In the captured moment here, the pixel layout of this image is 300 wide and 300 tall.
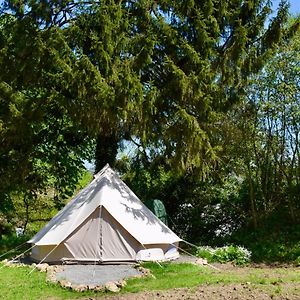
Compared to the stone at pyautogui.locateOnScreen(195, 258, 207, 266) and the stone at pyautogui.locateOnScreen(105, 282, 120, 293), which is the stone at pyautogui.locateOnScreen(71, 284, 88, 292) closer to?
the stone at pyautogui.locateOnScreen(105, 282, 120, 293)

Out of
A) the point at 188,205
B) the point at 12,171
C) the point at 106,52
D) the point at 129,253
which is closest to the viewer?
the point at 129,253

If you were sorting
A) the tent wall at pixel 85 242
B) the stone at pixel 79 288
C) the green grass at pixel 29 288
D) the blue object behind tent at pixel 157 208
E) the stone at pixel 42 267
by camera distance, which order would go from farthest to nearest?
the blue object behind tent at pixel 157 208 → the tent wall at pixel 85 242 → the stone at pixel 42 267 → the stone at pixel 79 288 → the green grass at pixel 29 288

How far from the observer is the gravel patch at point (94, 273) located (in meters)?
8.41

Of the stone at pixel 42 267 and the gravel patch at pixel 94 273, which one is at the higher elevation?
the stone at pixel 42 267

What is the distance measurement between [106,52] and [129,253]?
4.68 metres

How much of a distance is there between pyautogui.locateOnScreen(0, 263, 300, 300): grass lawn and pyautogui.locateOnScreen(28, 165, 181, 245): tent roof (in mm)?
971

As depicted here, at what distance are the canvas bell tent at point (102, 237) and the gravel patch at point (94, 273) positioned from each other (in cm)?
46

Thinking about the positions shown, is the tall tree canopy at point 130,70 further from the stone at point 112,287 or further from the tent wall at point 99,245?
the stone at point 112,287

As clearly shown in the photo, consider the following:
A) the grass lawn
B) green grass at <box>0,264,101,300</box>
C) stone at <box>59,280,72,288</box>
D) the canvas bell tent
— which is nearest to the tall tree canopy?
the canvas bell tent

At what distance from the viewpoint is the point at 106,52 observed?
1163 centimetres

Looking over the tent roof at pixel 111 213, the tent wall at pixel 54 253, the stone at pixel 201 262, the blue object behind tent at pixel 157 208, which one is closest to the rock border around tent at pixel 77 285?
the tent wall at pixel 54 253

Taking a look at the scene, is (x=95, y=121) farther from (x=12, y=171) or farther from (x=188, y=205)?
(x=188, y=205)

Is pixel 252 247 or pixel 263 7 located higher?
pixel 263 7

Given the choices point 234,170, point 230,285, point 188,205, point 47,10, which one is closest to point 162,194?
point 188,205
